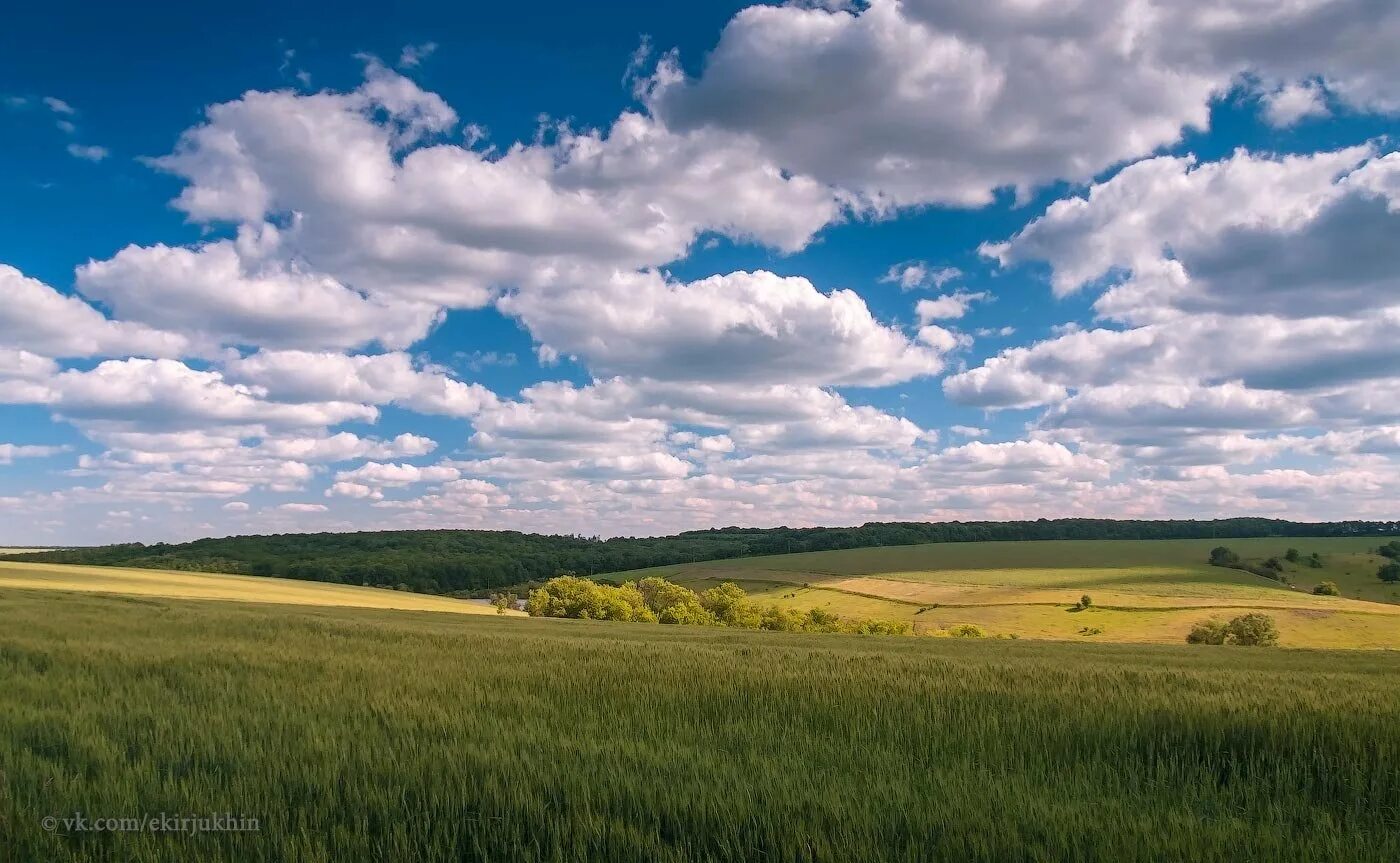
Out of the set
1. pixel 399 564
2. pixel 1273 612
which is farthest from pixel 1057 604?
pixel 399 564

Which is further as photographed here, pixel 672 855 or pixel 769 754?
pixel 769 754

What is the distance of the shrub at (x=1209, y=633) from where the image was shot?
3455 inches

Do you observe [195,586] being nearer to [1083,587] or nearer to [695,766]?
[695,766]

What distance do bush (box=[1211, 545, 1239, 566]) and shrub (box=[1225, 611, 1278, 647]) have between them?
192ft

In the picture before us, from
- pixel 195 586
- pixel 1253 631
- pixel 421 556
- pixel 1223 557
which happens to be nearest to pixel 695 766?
pixel 195 586

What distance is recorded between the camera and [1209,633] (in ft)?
291

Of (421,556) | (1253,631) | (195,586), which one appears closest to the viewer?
(195,586)

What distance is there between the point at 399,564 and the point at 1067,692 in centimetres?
15802

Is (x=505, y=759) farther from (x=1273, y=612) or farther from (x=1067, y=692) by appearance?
(x=1273, y=612)

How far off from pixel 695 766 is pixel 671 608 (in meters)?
85.8

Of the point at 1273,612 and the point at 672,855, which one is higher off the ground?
the point at 672,855

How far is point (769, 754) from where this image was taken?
16.2ft

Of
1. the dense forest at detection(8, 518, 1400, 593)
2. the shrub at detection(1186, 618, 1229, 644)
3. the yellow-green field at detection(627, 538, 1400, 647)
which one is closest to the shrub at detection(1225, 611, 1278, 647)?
the shrub at detection(1186, 618, 1229, 644)

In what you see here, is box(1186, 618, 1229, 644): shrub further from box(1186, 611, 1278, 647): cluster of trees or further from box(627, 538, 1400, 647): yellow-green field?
box(627, 538, 1400, 647): yellow-green field
